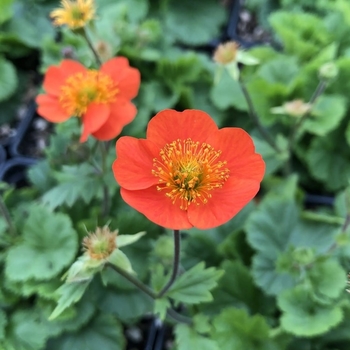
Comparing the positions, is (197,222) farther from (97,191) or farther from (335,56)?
(335,56)

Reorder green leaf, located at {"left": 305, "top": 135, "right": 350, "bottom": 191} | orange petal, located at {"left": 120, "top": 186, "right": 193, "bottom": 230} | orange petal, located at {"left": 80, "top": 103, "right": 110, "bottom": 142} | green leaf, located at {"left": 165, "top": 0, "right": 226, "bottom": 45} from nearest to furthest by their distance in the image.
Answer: orange petal, located at {"left": 120, "top": 186, "right": 193, "bottom": 230} < orange petal, located at {"left": 80, "top": 103, "right": 110, "bottom": 142} < green leaf, located at {"left": 305, "top": 135, "right": 350, "bottom": 191} < green leaf, located at {"left": 165, "top": 0, "right": 226, "bottom": 45}

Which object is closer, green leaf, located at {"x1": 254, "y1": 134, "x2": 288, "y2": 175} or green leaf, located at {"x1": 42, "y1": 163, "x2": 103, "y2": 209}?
green leaf, located at {"x1": 42, "y1": 163, "x2": 103, "y2": 209}

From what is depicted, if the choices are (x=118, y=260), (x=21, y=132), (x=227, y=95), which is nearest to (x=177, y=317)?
(x=118, y=260)

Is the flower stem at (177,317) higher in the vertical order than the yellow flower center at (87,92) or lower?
lower

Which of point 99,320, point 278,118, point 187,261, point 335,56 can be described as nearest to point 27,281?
point 99,320

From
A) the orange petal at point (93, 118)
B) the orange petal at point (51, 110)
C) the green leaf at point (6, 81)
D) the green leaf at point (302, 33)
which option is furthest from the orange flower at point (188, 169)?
the green leaf at point (6, 81)

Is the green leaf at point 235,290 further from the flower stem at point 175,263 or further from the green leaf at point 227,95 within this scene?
the green leaf at point 227,95

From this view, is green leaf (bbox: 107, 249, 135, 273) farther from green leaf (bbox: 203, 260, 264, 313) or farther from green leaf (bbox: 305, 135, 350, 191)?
green leaf (bbox: 305, 135, 350, 191)

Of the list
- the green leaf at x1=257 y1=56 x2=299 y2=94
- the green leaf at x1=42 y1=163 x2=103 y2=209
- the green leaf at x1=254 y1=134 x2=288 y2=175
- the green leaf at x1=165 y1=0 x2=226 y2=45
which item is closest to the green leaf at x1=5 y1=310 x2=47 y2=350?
the green leaf at x1=42 y1=163 x2=103 y2=209
